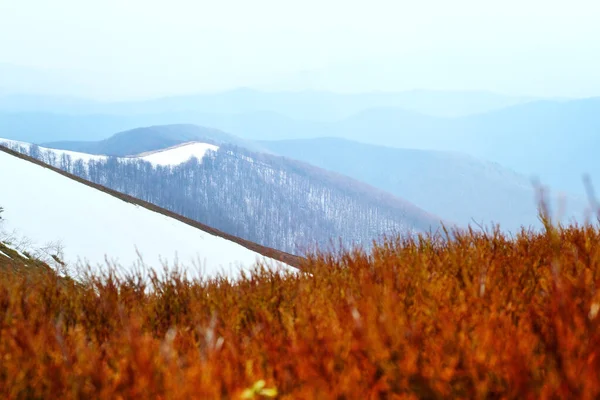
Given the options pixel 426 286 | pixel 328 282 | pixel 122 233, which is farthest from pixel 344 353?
pixel 122 233

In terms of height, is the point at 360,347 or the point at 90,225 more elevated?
the point at 360,347

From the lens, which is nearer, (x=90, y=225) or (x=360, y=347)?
(x=360, y=347)

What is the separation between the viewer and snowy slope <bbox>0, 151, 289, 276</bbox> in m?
26.1

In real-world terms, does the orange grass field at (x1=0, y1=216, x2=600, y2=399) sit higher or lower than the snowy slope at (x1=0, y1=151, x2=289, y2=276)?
higher

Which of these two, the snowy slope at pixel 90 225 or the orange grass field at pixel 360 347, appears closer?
the orange grass field at pixel 360 347

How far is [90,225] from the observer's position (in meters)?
29.8

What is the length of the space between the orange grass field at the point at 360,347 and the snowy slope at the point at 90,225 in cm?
1940

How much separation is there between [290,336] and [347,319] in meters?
0.42

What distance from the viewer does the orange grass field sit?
9.04 feet

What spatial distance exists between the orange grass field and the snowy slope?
1940cm

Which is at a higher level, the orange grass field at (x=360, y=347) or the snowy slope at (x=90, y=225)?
the orange grass field at (x=360, y=347)

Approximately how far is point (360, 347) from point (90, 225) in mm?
29140

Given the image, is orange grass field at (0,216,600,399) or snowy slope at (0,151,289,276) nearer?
orange grass field at (0,216,600,399)

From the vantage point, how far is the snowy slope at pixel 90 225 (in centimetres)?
2608
